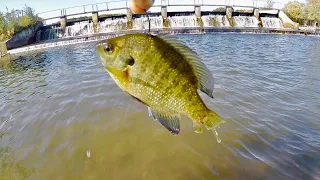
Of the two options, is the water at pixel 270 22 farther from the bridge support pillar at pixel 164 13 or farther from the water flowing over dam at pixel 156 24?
the bridge support pillar at pixel 164 13

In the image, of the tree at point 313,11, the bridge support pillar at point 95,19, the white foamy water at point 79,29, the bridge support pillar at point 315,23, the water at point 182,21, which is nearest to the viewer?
the white foamy water at point 79,29

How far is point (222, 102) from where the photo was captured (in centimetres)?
732

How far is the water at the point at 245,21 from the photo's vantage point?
36000 millimetres

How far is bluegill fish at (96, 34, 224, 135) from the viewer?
1656 mm

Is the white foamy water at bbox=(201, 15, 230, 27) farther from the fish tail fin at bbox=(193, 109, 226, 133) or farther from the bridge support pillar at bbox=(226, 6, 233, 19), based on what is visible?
the fish tail fin at bbox=(193, 109, 226, 133)

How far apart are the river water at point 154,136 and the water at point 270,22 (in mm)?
30062

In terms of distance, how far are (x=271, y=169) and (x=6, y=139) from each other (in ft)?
21.2

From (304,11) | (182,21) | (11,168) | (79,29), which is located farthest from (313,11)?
(11,168)

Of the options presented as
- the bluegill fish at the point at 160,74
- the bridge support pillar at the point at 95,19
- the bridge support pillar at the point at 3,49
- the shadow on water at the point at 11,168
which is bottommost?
the shadow on water at the point at 11,168

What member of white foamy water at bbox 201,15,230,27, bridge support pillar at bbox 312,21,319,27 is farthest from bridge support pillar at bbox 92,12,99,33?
bridge support pillar at bbox 312,21,319,27

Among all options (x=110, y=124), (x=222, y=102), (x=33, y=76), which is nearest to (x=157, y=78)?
(x=110, y=124)

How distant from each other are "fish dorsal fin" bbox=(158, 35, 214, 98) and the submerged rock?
98.7 feet

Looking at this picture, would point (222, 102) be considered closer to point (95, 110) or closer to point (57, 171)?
point (95, 110)

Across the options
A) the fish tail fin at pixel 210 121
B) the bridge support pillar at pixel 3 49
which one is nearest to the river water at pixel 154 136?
the fish tail fin at pixel 210 121
